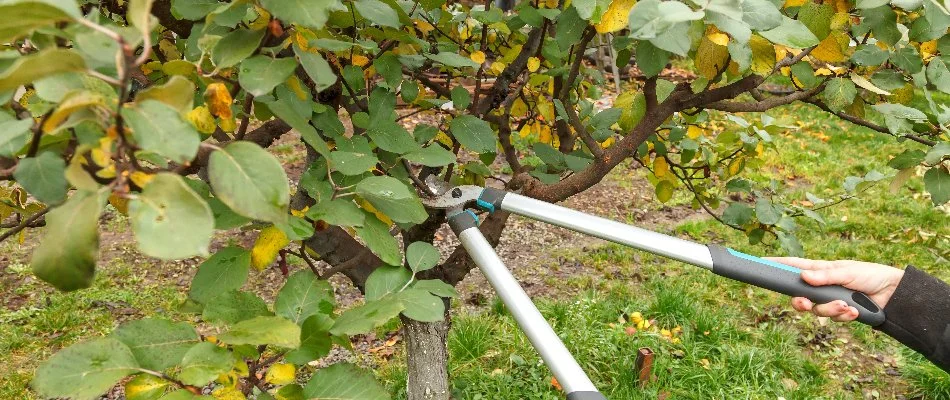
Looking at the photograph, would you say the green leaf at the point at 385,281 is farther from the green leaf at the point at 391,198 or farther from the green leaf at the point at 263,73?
the green leaf at the point at 263,73

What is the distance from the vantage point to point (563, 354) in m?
1.26

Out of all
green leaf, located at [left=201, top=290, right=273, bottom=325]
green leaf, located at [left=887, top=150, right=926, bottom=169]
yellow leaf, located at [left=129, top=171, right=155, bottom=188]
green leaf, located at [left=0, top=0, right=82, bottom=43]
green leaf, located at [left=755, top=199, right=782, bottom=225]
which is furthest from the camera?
green leaf, located at [left=755, top=199, right=782, bottom=225]

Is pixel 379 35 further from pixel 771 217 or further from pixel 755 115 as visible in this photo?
pixel 755 115

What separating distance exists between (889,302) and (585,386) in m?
0.83

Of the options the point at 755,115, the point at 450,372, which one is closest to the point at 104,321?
the point at 450,372

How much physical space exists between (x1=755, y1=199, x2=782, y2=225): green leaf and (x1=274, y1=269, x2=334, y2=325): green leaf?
157cm

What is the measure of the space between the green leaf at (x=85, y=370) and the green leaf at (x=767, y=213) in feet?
6.24

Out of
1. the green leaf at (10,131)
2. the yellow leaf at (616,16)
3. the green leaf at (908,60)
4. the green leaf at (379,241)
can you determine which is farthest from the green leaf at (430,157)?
the green leaf at (908,60)

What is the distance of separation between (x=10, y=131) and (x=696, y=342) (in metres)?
2.82

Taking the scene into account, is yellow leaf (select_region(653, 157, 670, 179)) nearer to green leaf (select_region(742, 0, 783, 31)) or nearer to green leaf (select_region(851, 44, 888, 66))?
green leaf (select_region(851, 44, 888, 66))

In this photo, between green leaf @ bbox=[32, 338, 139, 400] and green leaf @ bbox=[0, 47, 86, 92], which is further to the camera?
green leaf @ bbox=[32, 338, 139, 400]

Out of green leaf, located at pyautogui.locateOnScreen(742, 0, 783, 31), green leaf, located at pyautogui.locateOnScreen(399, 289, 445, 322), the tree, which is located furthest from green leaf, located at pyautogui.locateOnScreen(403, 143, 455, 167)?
green leaf, located at pyautogui.locateOnScreen(742, 0, 783, 31)

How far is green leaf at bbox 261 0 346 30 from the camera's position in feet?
2.55

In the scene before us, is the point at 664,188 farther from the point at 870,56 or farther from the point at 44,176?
the point at 44,176
